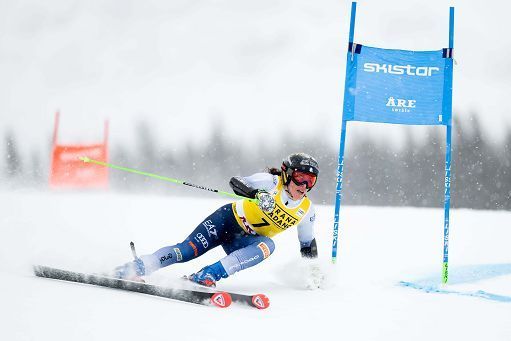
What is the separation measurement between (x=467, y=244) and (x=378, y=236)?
1448mm

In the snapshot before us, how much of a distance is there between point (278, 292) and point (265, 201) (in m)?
0.76

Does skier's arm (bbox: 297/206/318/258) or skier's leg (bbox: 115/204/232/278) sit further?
skier's arm (bbox: 297/206/318/258)

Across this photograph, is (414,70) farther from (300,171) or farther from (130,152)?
(130,152)

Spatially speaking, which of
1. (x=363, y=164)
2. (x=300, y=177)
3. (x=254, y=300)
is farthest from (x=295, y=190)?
(x=363, y=164)

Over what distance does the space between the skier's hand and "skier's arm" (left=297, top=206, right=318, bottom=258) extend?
0.47 m

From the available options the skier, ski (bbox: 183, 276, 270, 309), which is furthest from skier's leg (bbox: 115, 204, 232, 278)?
ski (bbox: 183, 276, 270, 309)

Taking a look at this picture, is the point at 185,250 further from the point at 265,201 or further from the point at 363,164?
the point at 363,164

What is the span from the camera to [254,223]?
4.85m

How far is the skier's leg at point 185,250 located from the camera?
427cm

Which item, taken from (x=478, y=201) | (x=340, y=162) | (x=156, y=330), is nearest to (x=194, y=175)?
(x=478, y=201)

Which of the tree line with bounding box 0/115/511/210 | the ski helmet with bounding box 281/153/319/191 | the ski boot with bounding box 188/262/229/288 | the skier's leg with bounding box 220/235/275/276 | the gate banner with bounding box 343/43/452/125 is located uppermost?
the tree line with bounding box 0/115/511/210

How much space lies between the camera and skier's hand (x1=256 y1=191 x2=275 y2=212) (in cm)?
458

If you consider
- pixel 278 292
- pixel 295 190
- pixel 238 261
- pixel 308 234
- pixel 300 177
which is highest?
pixel 300 177

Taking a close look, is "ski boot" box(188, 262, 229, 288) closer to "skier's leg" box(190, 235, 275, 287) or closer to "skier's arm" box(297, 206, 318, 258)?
"skier's leg" box(190, 235, 275, 287)
